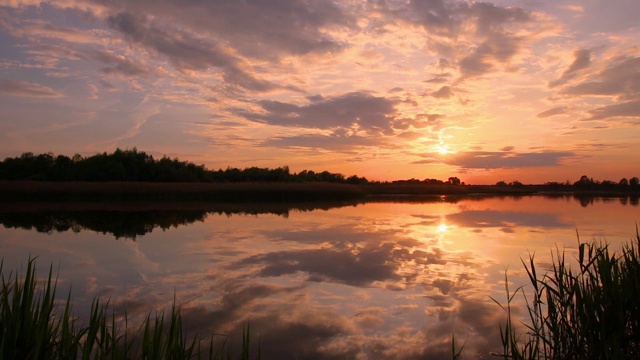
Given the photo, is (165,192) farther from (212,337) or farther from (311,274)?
(212,337)

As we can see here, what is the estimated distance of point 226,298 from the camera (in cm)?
471

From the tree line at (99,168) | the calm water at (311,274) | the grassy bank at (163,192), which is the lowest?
the calm water at (311,274)

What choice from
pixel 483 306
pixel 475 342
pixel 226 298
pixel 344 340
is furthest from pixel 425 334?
pixel 226 298

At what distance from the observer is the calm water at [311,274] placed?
3826 mm

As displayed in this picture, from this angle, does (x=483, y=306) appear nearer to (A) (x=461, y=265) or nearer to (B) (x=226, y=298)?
(A) (x=461, y=265)

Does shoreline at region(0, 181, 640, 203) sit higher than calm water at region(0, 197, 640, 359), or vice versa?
shoreline at region(0, 181, 640, 203)

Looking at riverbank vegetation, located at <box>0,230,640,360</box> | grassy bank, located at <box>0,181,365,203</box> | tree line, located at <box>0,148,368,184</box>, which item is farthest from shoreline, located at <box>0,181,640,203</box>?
riverbank vegetation, located at <box>0,230,640,360</box>

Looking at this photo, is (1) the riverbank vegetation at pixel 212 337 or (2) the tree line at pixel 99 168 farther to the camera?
(2) the tree line at pixel 99 168

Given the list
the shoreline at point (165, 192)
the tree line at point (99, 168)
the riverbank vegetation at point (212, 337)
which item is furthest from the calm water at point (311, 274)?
the tree line at point (99, 168)

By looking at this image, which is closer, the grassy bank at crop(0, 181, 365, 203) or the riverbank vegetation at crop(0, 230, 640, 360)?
the riverbank vegetation at crop(0, 230, 640, 360)

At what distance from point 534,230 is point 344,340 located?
28.3 ft

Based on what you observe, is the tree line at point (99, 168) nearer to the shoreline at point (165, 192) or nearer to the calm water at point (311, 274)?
the shoreline at point (165, 192)

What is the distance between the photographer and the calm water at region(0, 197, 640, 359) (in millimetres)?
3826

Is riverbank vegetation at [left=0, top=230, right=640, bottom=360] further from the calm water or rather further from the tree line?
the tree line
